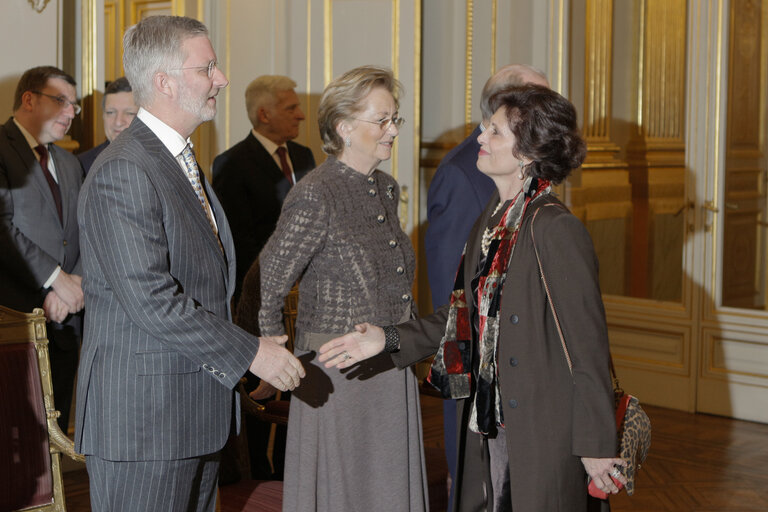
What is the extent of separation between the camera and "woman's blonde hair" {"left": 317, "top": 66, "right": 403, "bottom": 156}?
2.75 m

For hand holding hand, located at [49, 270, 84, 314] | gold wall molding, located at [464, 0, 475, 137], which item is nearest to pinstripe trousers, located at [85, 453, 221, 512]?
hand holding hand, located at [49, 270, 84, 314]

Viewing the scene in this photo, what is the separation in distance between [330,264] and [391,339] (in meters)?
0.32

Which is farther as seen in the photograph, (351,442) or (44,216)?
(44,216)

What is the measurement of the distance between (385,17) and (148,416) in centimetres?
427

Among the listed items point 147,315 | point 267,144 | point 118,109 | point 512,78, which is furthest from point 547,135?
point 267,144

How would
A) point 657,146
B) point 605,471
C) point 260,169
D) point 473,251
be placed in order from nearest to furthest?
point 605,471
point 473,251
point 260,169
point 657,146

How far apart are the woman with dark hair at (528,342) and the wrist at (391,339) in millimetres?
89

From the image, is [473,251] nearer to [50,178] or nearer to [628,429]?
[628,429]

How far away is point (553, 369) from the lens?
2084mm

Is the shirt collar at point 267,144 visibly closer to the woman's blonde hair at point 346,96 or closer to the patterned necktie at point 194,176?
the woman's blonde hair at point 346,96

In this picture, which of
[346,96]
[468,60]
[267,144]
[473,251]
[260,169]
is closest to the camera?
[473,251]

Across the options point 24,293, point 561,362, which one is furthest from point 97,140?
point 561,362

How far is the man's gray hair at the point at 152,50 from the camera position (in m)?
2.10

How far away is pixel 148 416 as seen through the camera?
202 centimetres
